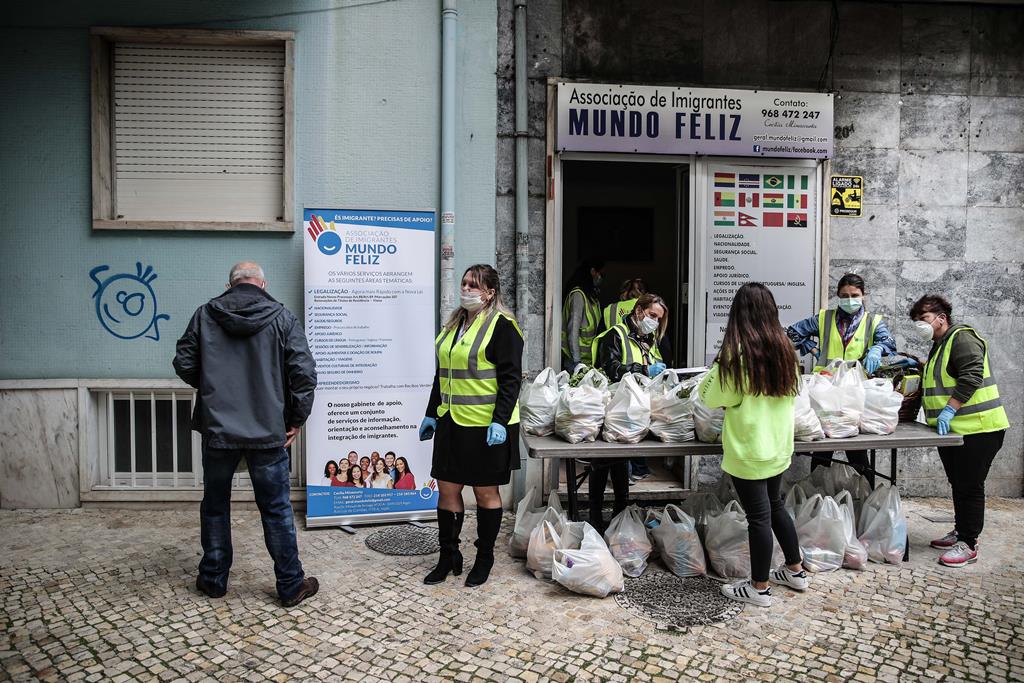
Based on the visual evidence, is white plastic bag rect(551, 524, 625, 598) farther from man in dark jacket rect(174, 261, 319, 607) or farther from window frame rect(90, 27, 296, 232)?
window frame rect(90, 27, 296, 232)

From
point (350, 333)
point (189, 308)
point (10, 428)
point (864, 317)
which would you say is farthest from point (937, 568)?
point (10, 428)

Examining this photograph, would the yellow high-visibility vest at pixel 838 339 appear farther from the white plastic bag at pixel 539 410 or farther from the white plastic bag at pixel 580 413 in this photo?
the white plastic bag at pixel 539 410

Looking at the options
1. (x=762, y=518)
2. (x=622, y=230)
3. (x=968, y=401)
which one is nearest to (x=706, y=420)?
(x=762, y=518)

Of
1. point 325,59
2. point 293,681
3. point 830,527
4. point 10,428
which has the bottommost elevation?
point 293,681

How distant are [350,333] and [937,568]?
4107 millimetres

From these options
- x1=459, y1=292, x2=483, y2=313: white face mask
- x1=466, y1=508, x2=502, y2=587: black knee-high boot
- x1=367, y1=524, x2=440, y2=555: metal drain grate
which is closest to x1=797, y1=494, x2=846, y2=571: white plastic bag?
x1=466, y1=508, x2=502, y2=587: black knee-high boot

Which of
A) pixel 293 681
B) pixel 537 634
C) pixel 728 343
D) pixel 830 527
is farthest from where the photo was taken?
pixel 830 527

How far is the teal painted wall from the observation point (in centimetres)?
582

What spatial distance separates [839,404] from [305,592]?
328 cm

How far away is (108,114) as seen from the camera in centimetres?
593

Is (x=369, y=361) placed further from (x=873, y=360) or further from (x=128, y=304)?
(x=873, y=360)

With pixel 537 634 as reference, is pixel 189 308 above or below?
above

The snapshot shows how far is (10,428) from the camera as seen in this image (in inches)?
230

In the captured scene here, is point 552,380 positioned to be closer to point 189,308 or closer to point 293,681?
point 293,681
